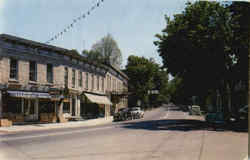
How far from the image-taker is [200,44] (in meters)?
20.7

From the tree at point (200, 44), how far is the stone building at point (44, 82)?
6812mm

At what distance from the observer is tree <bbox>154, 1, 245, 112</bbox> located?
20516 millimetres

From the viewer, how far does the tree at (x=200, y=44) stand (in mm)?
20516

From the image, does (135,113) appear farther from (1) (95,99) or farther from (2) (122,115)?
(1) (95,99)

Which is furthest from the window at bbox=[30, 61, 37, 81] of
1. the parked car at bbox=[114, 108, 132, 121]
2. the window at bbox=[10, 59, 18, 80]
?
the parked car at bbox=[114, 108, 132, 121]

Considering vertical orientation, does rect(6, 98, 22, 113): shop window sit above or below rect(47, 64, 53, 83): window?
below

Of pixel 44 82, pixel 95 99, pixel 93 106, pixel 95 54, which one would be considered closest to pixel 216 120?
pixel 95 54

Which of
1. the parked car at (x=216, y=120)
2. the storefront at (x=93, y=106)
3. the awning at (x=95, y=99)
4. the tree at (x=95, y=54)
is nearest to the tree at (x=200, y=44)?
the parked car at (x=216, y=120)

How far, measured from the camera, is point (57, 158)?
8.46 metres

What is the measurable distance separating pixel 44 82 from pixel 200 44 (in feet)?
45.7

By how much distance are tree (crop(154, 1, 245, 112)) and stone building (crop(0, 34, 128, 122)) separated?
6.81m

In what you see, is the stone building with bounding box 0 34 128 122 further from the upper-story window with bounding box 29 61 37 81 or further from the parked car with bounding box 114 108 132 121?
the parked car with bounding box 114 108 132 121

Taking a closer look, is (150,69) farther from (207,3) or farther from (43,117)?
(43,117)

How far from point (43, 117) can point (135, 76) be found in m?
10.6
